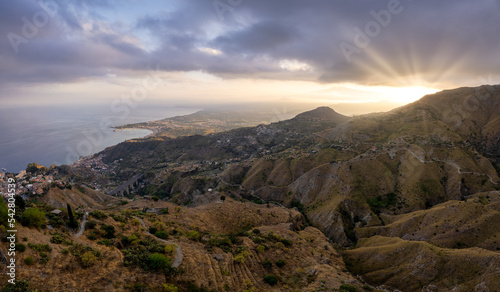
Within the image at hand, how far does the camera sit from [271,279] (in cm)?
2767

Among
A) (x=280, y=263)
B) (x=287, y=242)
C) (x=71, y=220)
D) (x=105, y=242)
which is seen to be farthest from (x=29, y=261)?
(x=287, y=242)

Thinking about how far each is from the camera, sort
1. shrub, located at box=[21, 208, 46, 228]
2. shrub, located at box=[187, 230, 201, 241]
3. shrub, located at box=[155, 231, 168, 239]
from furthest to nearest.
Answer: shrub, located at box=[187, 230, 201, 241] < shrub, located at box=[155, 231, 168, 239] < shrub, located at box=[21, 208, 46, 228]

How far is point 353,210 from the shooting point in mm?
59344

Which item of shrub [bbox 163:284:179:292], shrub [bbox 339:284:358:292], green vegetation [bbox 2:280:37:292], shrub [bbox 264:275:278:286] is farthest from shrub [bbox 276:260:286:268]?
green vegetation [bbox 2:280:37:292]

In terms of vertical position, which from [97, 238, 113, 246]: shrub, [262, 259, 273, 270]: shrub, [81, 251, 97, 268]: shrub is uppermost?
[81, 251, 97, 268]: shrub

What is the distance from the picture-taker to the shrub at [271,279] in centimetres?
2742

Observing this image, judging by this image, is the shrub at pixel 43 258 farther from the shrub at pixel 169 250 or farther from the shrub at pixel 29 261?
the shrub at pixel 169 250

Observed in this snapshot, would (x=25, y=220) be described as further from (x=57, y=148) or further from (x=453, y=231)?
(x=57, y=148)

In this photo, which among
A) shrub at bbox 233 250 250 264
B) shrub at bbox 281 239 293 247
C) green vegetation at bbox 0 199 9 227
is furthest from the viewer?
shrub at bbox 281 239 293 247

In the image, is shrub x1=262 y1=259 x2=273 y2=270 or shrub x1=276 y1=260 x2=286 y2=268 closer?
shrub x1=262 y1=259 x2=273 y2=270

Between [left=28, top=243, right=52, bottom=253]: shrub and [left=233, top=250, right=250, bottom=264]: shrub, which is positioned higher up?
[left=28, top=243, right=52, bottom=253]: shrub

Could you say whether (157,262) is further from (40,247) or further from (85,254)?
(40,247)

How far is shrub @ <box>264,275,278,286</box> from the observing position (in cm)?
2742

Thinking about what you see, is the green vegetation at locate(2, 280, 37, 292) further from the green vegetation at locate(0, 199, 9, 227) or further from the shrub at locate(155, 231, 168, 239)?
the shrub at locate(155, 231, 168, 239)
